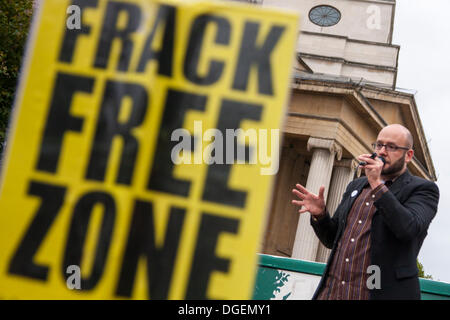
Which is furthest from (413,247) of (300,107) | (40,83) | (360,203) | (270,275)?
(300,107)

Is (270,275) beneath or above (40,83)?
beneath

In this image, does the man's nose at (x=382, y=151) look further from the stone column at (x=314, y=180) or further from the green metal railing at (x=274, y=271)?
the stone column at (x=314, y=180)

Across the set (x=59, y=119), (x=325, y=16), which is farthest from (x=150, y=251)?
(x=325, y=16)

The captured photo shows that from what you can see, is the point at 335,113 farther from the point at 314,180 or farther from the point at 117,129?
the point at 117,129

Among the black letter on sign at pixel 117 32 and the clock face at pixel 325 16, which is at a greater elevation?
the clock face at pixel 325 16

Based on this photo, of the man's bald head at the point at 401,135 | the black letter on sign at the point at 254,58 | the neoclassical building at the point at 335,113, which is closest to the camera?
the black letter on sign at the point at 254,58

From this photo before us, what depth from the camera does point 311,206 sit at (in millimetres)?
4148

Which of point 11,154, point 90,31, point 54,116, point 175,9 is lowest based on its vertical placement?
point 11,154

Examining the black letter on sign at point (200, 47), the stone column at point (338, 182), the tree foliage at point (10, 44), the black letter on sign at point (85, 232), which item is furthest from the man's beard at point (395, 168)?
the stone column at point (338, 182)

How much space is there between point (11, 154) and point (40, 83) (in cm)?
31

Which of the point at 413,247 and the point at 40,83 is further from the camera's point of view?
the point at 413,247

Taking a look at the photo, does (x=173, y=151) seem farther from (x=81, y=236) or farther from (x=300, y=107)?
(x=300, y=107)

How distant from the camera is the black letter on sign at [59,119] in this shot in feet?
Answer: 8.29

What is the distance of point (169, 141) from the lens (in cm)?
256
